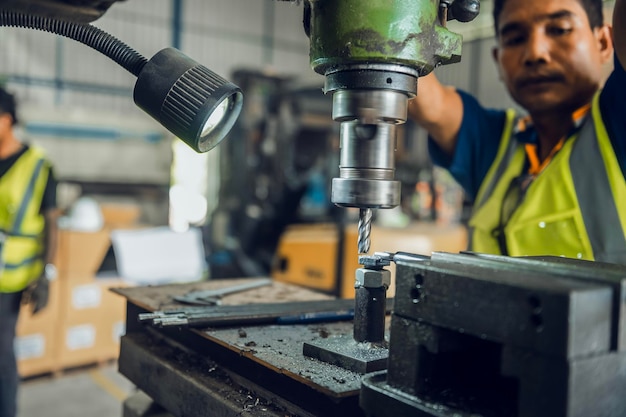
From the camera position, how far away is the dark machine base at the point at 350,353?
2.23ft

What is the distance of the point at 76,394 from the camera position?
317 centimetres

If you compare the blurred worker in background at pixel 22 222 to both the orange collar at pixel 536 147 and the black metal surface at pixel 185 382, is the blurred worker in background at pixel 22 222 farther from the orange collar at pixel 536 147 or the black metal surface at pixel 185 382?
the orange collar at pixel 536 147

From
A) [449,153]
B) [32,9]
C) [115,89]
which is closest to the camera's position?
[32,9]

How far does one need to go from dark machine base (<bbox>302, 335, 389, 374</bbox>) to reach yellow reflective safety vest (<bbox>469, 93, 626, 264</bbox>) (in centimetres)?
49

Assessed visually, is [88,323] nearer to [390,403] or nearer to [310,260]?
[310,260]

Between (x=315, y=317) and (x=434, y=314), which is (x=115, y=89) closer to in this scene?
(x=315, y=317)

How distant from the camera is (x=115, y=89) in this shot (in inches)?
229

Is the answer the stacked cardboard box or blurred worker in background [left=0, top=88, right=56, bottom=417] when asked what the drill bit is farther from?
the stacked cardboard box

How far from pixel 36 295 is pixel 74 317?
2.85 feet

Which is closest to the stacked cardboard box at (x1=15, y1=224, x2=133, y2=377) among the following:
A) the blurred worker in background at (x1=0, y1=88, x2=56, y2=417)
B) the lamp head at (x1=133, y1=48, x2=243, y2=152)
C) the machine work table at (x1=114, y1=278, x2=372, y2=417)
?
the blurred worker in background at (x1=0, y1=88, x2=56, y2=417)

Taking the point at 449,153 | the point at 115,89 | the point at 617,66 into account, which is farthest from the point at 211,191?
the point at 617,66

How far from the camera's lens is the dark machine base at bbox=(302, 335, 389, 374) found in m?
0.68

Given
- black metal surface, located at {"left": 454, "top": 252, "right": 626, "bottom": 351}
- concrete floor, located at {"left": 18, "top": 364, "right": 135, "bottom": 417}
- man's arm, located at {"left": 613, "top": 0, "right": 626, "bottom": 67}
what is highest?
man's arm, located at {"left": 613, "top": 0, "right": 626, "bottom": 67}

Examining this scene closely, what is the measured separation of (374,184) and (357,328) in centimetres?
21
